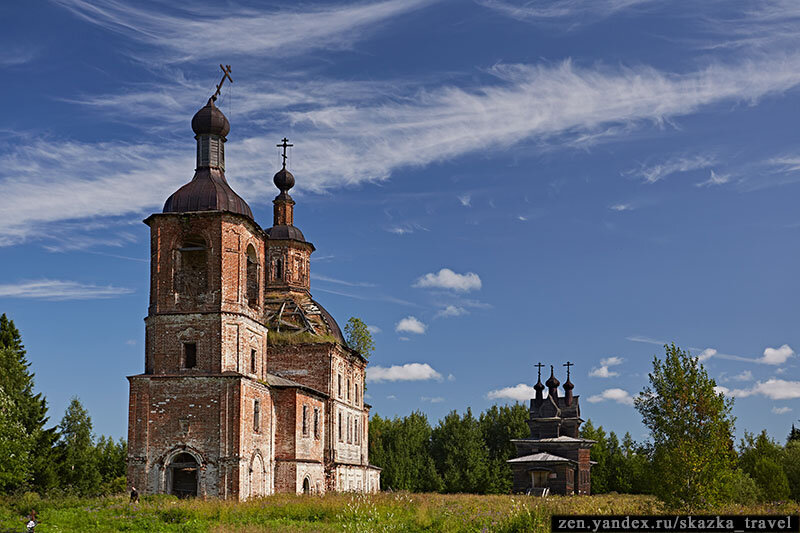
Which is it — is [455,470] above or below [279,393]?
below

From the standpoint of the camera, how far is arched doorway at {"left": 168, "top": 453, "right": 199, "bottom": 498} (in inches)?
1090

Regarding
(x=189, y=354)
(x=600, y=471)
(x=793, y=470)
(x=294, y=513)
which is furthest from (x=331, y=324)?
(x=600, y=471)

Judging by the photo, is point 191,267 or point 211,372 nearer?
point 211,372

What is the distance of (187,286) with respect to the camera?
1180 inches

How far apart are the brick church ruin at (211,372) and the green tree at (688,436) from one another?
14771mm

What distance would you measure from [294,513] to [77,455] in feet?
95.4

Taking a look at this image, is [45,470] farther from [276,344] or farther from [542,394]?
[542,394]

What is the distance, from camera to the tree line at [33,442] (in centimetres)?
3447

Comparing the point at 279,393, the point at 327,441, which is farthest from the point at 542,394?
the point at 279,393

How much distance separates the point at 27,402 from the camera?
40.0 metres

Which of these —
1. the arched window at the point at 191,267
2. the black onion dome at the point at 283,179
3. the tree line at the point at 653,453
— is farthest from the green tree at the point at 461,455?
the arched window at the point at 191,267

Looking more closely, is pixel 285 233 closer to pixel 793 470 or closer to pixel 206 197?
pixel 206 197

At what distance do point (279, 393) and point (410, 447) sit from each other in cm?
2949

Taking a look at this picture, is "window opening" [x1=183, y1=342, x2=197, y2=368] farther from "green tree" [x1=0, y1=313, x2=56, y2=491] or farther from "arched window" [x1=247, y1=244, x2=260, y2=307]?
"green tree" [x1=0, y1=313, x2=56, y2=491]
